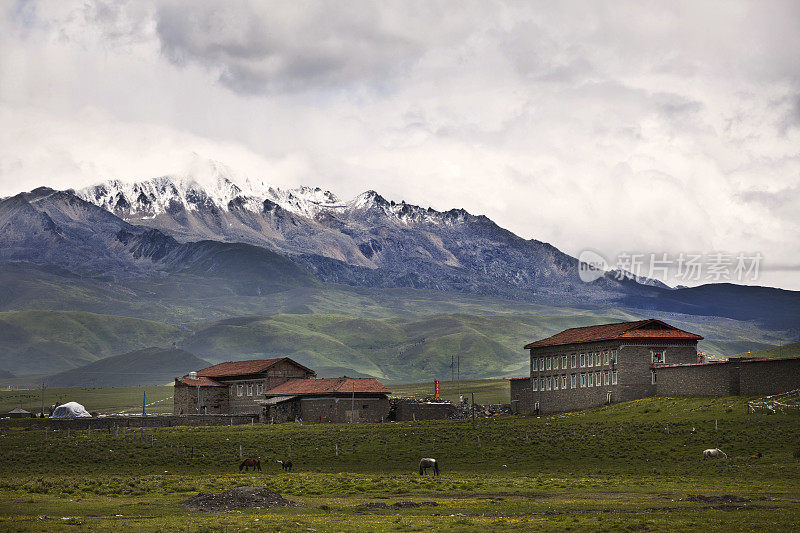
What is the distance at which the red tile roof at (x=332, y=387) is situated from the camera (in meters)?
137

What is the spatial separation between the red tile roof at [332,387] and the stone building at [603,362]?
2166 centimetres

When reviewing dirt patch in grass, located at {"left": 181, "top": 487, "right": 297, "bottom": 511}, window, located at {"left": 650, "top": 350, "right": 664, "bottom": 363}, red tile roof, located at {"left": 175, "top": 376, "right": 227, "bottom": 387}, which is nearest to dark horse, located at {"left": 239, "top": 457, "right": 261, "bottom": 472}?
dirt patch in grass, located at {"left": 181, "top": 487, "right": 297, "bottom": 511}

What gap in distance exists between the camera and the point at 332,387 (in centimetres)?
13812

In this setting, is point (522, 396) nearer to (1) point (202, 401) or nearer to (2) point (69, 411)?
(1) point (202, 401)

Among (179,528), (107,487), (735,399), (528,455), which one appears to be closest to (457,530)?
(179,528)

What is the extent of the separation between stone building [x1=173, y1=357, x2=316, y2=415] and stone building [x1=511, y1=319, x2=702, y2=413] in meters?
38.5

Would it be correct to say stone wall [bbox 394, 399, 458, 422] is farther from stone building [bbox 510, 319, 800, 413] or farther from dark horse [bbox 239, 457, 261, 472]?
dark horse [bbox 239, 457, 261, 472]

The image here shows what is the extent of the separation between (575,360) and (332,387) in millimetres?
33084

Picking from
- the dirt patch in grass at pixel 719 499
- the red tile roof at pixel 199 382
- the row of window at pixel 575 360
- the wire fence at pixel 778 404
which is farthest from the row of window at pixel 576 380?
the dirt patch in grass at pixel 719 499

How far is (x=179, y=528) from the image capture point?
45031 mm

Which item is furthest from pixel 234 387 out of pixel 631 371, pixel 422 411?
pixel 631 371

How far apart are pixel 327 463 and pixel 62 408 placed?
89.6 m

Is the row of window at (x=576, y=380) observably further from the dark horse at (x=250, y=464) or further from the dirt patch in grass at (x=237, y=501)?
the dirt patch in grass at (x=237, y=501)

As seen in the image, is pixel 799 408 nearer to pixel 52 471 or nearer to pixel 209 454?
pixel 209 454
